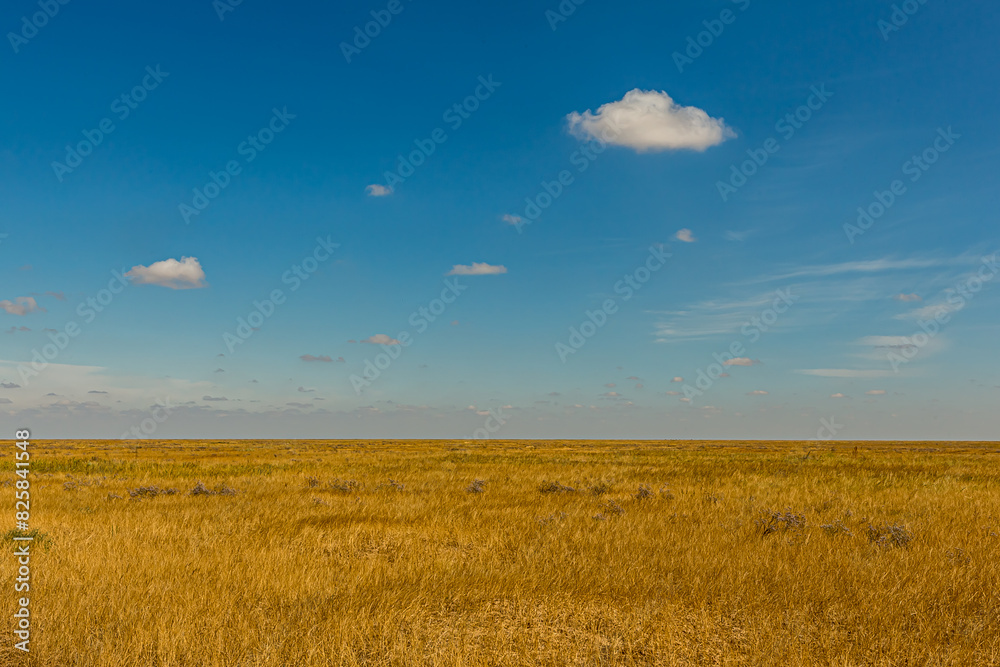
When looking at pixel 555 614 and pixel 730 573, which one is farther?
pixel 730 573

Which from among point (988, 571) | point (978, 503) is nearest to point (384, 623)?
point (988, 571)

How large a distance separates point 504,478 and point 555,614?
50.9 ft

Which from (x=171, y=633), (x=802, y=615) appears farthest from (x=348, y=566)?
(x=802, y=615)

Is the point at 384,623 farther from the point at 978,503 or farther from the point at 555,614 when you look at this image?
the point at 978,503

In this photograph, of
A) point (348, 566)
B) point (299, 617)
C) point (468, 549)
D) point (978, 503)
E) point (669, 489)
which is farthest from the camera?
point (669, 489)

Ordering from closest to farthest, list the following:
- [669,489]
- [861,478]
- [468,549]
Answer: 1. [468,549]
2. [669,489]
3. [861,478]

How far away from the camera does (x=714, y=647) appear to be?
16.8 ft

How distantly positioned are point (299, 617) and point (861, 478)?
20.9 meters

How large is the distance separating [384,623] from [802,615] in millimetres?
4120

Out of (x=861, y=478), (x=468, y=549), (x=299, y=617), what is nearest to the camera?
(x=299, y=617)

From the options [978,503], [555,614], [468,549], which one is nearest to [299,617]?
[555,614]

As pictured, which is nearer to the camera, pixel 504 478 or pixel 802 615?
pixel 802 615

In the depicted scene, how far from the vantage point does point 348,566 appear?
7.66m

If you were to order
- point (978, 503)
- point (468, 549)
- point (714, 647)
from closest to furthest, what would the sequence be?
point (714, 647), point (468, 549), point (978, 503)
